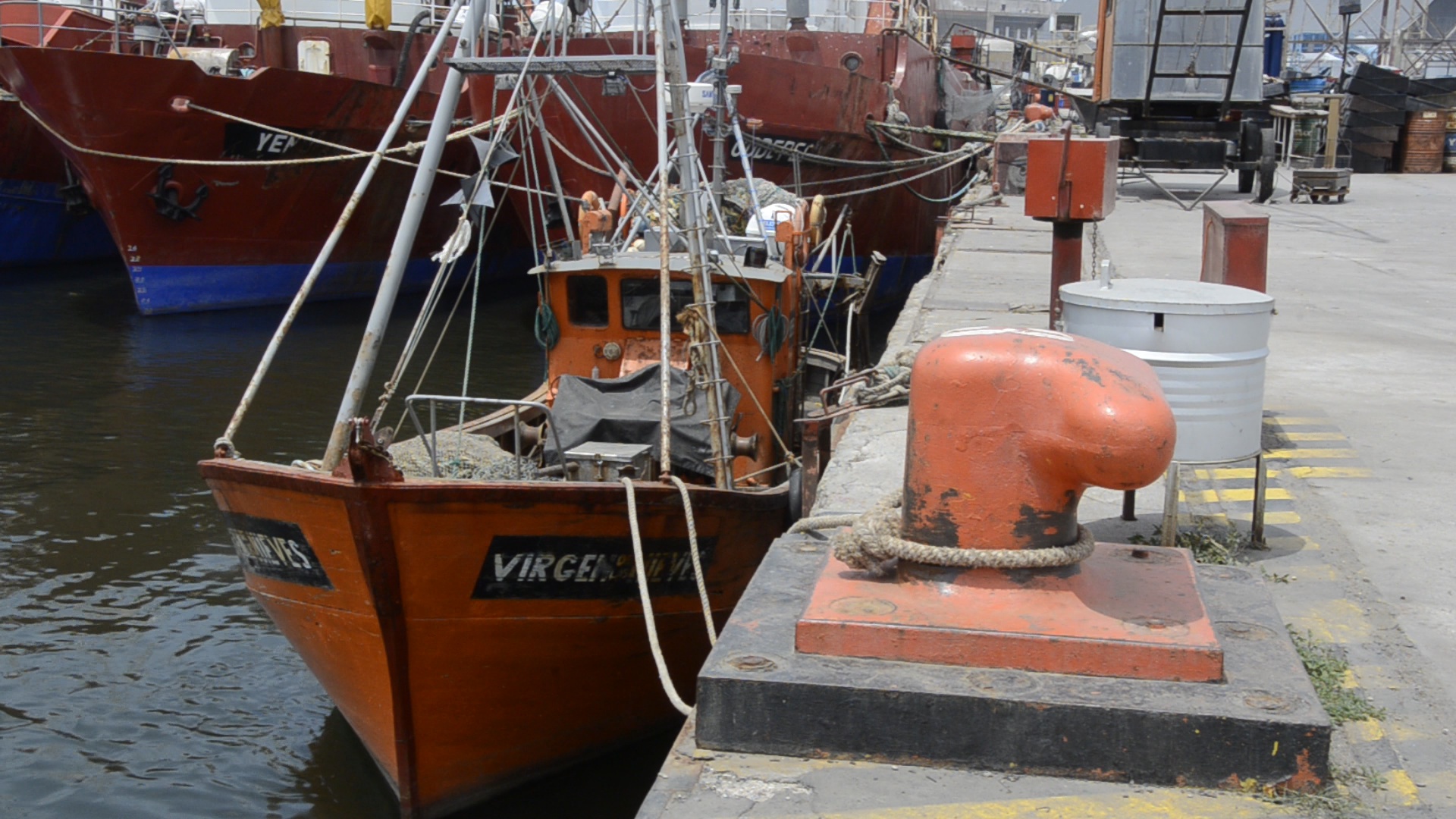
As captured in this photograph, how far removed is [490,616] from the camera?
6102mm

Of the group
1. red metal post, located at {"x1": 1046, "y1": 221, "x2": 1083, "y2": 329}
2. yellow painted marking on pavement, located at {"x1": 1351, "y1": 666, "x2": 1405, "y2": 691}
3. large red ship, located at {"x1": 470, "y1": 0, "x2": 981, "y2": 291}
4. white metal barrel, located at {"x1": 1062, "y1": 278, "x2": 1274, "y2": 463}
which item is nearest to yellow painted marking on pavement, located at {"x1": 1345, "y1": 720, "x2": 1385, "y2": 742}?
yellow painted marking on pavement, located at {"x1": 1351, "y1": 666, "x2": 1405, "y2": 691}

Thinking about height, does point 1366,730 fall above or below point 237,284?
above

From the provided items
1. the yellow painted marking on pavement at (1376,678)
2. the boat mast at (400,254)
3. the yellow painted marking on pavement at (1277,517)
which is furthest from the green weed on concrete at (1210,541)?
the boat mast at (400,254)

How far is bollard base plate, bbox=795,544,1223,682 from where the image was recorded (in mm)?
3123

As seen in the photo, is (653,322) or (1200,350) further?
(653,322)

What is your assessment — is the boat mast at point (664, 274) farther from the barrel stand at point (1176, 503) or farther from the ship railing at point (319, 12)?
the ship railing at point (319, 12)

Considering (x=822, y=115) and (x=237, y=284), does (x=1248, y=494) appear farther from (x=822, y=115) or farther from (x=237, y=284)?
(x=237, y=284)

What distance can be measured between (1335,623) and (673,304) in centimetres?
553

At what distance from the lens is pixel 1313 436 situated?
6.85 metres

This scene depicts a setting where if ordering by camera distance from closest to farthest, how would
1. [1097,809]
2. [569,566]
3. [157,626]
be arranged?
[1097,809] → [569,566] → [157,626]

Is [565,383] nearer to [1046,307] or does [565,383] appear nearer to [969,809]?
[1046,307]

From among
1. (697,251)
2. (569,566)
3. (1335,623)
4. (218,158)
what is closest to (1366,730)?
(1335,623)

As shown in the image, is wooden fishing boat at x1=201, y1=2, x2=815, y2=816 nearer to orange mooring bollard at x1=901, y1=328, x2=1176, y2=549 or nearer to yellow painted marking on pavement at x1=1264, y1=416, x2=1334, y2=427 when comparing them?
orange mooring bollard at x1=901, y1=328, x2=1176, y2=549

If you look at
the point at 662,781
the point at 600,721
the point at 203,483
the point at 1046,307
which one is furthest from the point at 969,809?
the point at 203,483
